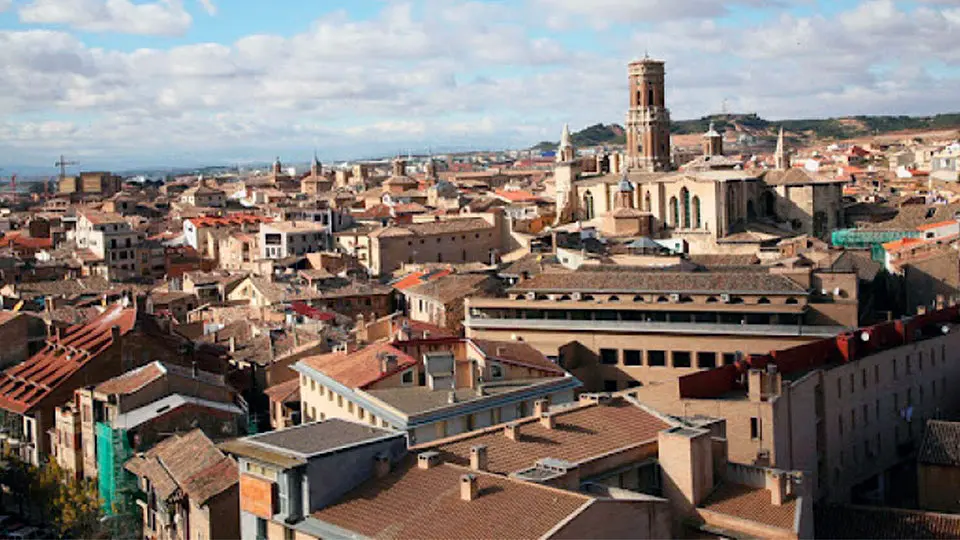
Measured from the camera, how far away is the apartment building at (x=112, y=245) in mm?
78250

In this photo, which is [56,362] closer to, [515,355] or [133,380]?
[133,380]

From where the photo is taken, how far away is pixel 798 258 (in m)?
48.5

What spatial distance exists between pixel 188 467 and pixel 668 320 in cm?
1722

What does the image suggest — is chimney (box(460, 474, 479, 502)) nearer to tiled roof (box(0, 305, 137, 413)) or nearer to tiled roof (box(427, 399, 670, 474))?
tiled roof (box(427, 399, 670, 474))

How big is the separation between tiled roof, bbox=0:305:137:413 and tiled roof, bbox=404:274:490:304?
42.6ft

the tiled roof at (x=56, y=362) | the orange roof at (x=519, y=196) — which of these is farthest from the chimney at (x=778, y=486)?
the orange roof at (x=519, y=196)

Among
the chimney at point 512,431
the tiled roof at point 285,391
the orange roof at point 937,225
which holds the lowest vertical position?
the tiled roof at point 285,391

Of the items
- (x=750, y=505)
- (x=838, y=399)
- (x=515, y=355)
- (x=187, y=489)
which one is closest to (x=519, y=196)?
(x=515, y=355)

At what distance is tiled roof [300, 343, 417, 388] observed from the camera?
31.3 meters

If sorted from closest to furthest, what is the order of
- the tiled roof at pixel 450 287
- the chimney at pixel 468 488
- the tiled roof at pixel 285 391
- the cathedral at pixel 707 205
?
the chimney at pixel 468 488 < the tiled roof at pixel 285 391 < the tiled roof at pixel 450 287 < the cathedral at pixel 707 205

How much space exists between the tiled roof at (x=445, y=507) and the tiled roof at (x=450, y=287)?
2840cm

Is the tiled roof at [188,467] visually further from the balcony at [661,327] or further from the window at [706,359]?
the window at [706,359]

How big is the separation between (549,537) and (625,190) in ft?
186

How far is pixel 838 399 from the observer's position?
34.2 m
